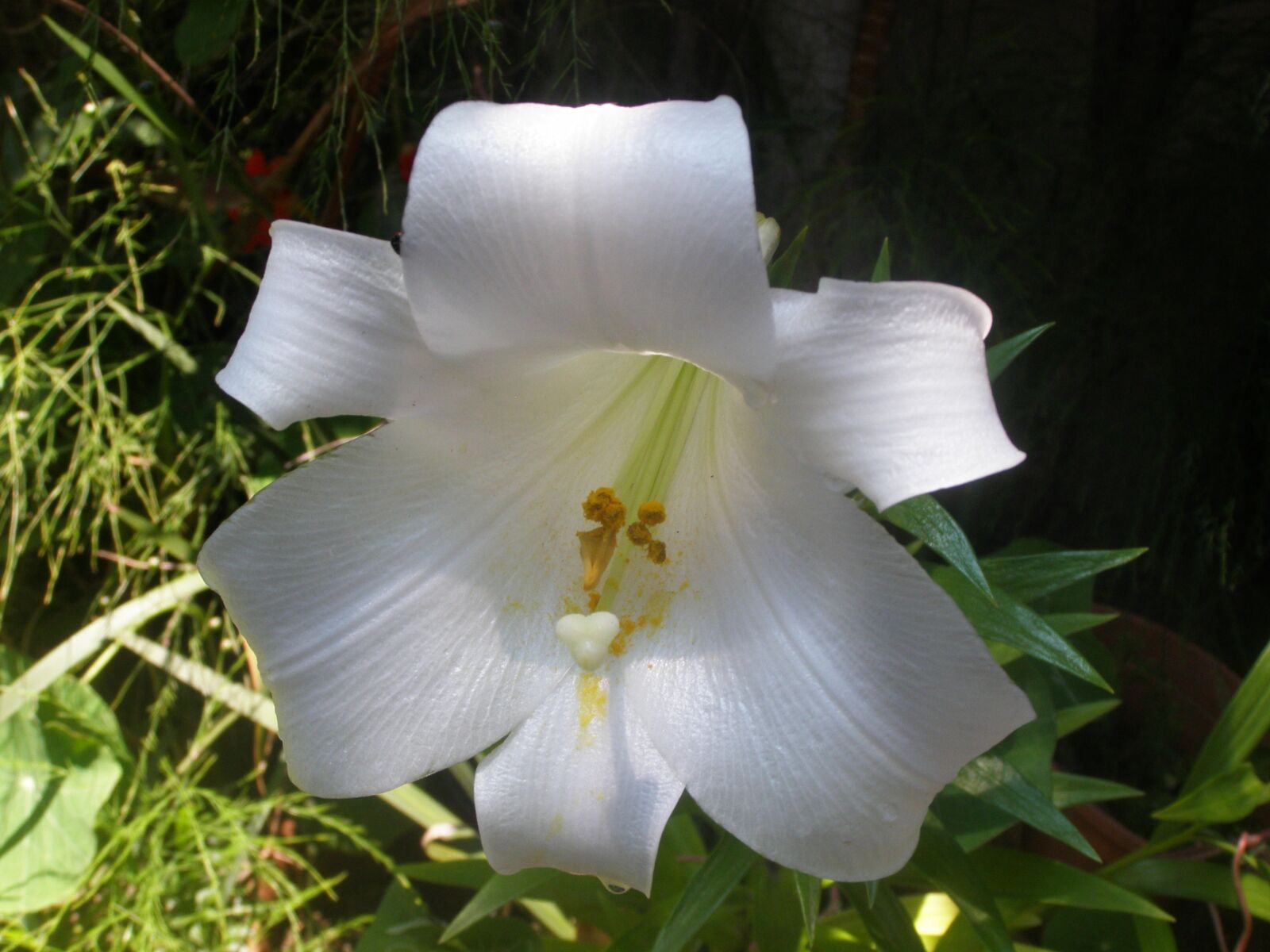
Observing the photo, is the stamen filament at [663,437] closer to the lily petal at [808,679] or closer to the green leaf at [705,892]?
the lily petal at [808,679]

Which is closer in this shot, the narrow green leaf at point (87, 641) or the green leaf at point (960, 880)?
the green leaf at point (960, 880)

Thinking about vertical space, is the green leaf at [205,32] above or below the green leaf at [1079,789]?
above

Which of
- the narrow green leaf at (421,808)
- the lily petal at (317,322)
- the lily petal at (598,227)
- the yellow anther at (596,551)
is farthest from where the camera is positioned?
the narrow green leaf at (421,808)

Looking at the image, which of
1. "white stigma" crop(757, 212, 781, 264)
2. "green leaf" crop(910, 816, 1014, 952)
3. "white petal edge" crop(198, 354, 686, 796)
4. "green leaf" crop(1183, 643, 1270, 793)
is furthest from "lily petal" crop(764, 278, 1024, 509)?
"green leaf" crop(1183, 643, 1270, 793)

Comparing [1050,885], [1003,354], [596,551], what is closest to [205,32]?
[596,551]

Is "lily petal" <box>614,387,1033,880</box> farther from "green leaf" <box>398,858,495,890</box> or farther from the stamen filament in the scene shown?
"green leaf" <box>398,858,495,890</box>

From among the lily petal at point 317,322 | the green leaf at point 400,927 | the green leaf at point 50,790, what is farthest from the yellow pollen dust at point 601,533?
the green leaf at point 50,790

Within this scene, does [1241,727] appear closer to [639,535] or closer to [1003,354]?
[1003,354]
